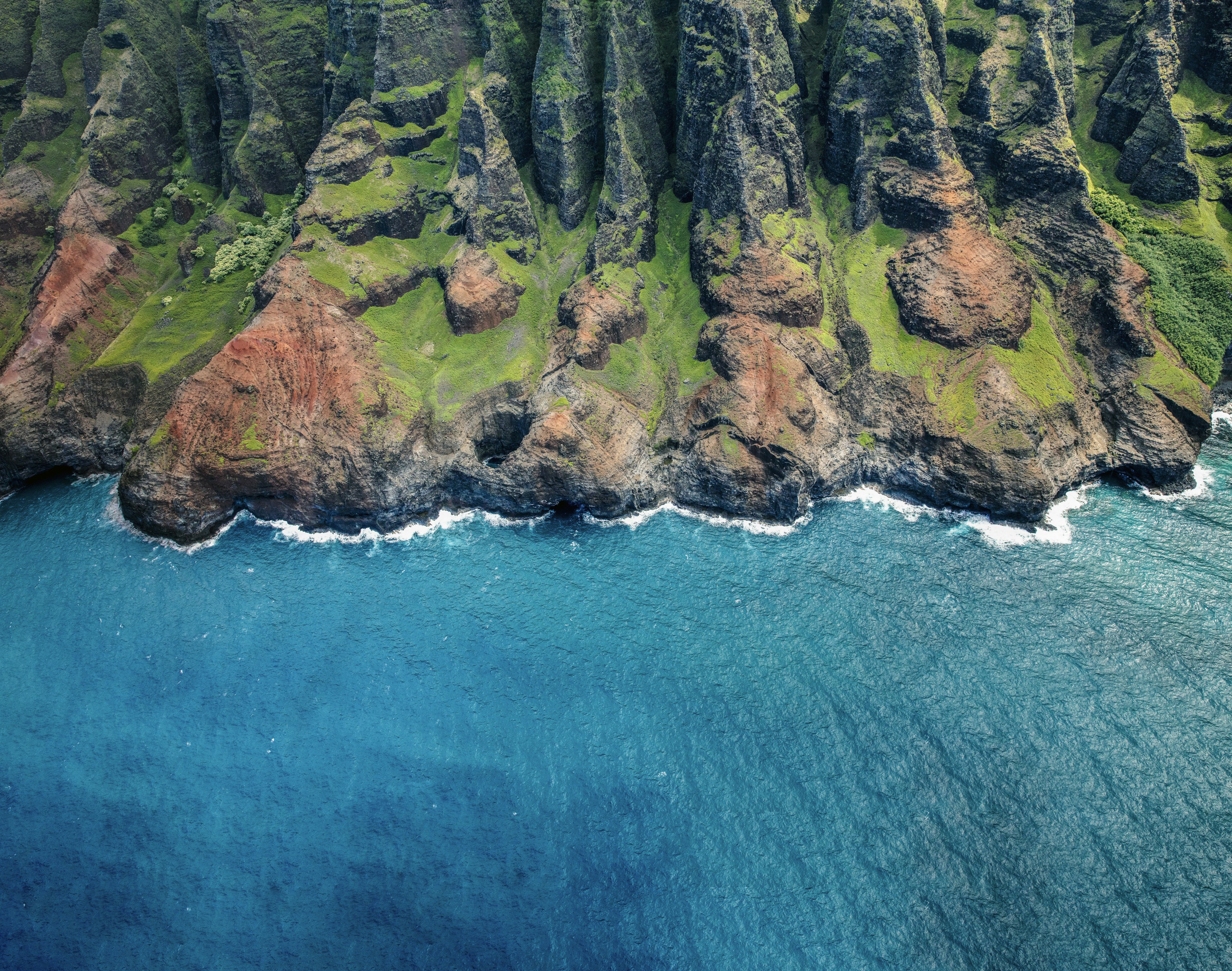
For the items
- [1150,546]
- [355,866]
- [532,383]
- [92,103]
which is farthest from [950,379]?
[92,103]

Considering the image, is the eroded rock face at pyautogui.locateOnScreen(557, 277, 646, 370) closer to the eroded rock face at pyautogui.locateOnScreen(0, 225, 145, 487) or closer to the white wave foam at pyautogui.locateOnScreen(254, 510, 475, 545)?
the white wave foam at pyautogui.locateOnScreen(254, 510, 475, 545)

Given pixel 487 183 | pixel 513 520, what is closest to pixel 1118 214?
pixel 487 183

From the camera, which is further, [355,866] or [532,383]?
[532,383]

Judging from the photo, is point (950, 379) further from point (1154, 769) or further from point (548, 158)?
point (548, 158)

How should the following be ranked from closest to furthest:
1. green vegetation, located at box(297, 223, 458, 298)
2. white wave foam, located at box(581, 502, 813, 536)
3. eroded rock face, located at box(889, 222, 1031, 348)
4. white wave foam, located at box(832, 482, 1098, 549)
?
white wave foam, located at box(832, 482, 1098, 549)
white wave foam, located at box(581, 502, 813, 536)
eroded rock face, located at box(889, 222, 1031, 348)
green vegetation, located at box(297, 223, 458, 298)

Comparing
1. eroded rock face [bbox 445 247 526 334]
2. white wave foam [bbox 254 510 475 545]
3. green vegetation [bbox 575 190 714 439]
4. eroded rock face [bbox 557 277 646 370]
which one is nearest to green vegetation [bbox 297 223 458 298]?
eroded rock face [bbox 445 247 526 334]

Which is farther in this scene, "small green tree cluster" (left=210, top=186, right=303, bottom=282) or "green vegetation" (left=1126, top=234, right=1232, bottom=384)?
"small green tree cluster" (left=210, top=186, right=303, bottom=282)
